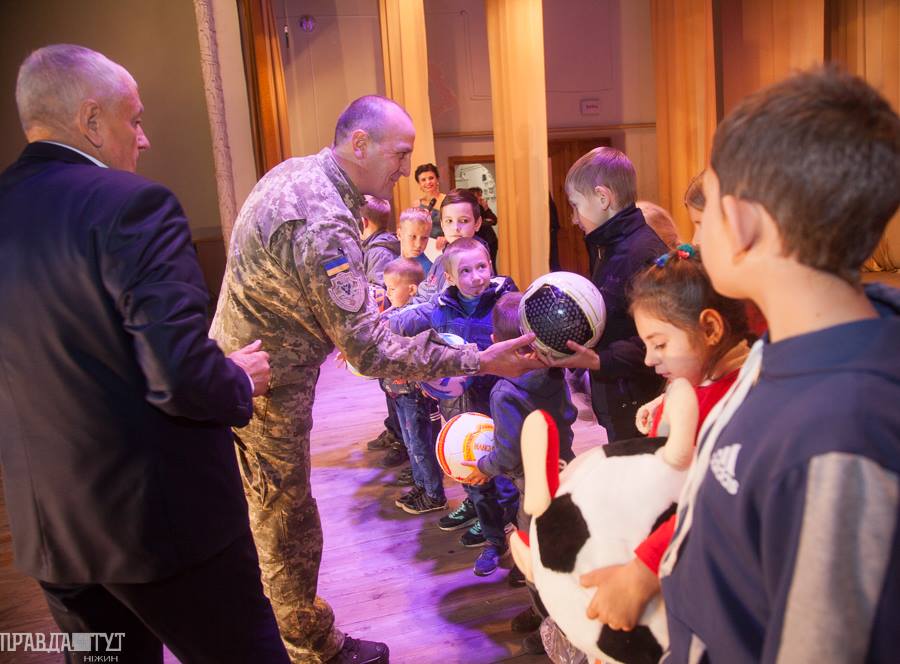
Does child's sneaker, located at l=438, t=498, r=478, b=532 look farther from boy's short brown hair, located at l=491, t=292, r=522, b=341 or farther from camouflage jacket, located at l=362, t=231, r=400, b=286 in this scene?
camouflage jacket, located at l=362, t=231, r=400, b=286

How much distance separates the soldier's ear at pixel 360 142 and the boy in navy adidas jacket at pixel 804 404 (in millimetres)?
1340

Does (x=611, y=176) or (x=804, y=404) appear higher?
(x=611, y=176)

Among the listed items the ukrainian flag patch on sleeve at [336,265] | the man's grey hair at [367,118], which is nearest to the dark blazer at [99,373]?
the ukrainian flag patch on sleeve at [336,265]

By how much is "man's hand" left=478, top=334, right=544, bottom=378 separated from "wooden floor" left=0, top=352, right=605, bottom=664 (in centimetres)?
94

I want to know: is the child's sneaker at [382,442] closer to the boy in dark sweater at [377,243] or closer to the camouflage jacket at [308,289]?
the boy in dark sweater at [377,243]

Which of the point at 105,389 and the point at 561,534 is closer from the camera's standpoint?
the point at 561,534

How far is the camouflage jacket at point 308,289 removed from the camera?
69.5 inches

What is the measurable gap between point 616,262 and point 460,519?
149cm

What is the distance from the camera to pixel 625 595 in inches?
37.1

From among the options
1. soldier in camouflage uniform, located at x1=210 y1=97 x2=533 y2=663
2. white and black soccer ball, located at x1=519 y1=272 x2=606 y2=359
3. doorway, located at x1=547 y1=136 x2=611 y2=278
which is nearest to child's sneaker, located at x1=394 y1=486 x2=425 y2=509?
soldier in camouflage uniform, located at x1=210 y1=97 x2=533 y2=663

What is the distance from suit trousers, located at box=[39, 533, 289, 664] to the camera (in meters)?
1.33

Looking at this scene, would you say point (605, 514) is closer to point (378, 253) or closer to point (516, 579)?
point (516, 579)

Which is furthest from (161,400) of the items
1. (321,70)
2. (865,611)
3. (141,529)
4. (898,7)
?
(898,7)

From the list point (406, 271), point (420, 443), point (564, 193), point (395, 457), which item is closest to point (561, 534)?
point (420, 443)
